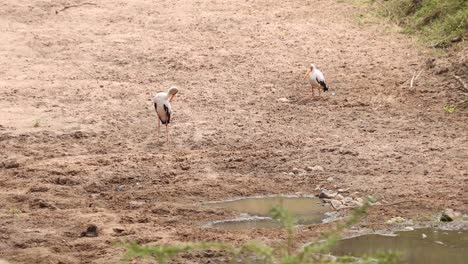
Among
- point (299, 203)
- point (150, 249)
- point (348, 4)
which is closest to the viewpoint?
point (150, 249)

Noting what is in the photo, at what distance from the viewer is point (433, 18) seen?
16.2 metres

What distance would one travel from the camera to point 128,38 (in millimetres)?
16438

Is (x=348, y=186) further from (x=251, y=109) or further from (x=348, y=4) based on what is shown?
(x=348, y=4)

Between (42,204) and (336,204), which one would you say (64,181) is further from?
(336,204)

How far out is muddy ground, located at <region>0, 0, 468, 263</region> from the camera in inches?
392

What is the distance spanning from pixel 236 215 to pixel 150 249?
3723 millimetres

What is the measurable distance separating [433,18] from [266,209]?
7.01 meters

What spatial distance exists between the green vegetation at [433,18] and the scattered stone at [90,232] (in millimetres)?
7357

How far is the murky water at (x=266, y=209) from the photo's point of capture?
973 cm

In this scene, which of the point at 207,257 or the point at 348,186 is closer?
the point at 207,257

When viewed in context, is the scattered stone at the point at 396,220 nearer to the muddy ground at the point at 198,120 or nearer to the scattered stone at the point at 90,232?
the muddy ground at the point at 198,120

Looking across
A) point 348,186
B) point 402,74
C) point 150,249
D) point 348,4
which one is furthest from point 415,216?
point 348,4

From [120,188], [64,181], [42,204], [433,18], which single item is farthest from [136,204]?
[433,18]

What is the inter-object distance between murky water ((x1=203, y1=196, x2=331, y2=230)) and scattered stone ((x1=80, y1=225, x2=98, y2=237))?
1002 millimetres
